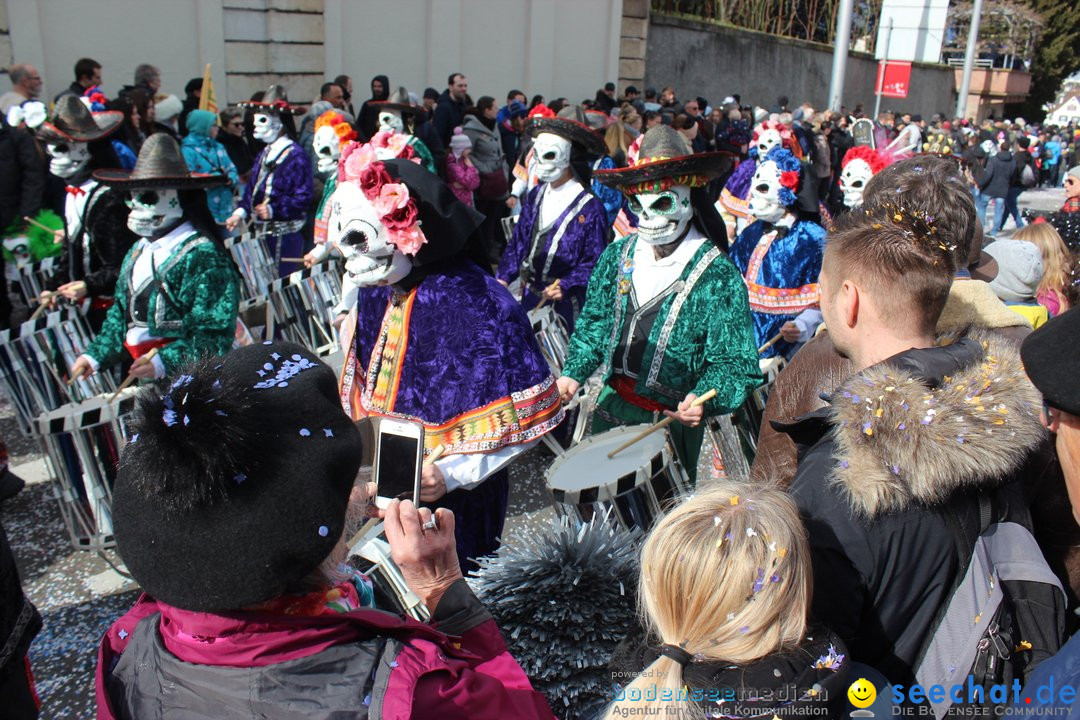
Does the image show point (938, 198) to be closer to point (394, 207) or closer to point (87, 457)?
point (394, 207)

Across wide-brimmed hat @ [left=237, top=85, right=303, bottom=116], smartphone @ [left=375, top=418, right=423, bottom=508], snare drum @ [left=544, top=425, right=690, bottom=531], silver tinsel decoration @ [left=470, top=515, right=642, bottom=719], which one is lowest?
snare drum @ [left=544, top=425, right=690, bottom=531]

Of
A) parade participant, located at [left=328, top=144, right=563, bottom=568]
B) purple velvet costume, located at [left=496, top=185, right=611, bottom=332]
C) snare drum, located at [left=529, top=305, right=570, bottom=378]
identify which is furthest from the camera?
purple velvet costume, located at [left=496, top=185, right=611, bottom=332]

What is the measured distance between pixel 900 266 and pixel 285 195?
6640 millimetres

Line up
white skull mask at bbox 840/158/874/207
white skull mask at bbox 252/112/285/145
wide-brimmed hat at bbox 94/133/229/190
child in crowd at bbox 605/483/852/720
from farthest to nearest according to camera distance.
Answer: white skull mask at bbox 252/112/285/145, white skull mask at bbox 840/158/874/207, wide-brimmed hat at bbox 94/133/229/190, child in crowd at bbox 605/483/852/720

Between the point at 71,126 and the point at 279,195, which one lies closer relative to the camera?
the point at 71,126

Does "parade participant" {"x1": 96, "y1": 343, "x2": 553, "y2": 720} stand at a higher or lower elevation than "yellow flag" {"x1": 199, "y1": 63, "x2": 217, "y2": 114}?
lower

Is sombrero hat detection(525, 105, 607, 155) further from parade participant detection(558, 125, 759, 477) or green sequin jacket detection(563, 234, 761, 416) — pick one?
green sequin jacket detection(563, 234, 761, 416)

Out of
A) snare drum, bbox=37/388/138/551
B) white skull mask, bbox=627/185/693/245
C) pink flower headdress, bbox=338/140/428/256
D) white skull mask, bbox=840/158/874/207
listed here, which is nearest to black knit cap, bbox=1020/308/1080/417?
pink flower headdress, bbox=338/140/428/256

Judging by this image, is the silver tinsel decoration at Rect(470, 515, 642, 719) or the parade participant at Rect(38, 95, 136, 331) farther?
the parade participant at Rect(38, 95, 136, 331)

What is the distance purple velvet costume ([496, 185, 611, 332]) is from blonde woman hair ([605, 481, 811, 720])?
3.99m

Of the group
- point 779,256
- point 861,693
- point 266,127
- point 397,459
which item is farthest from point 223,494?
point 266,127

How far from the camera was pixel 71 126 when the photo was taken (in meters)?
5.75

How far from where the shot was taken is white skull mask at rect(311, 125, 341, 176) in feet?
24.9

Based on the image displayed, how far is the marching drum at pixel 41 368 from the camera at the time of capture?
4.11 m
